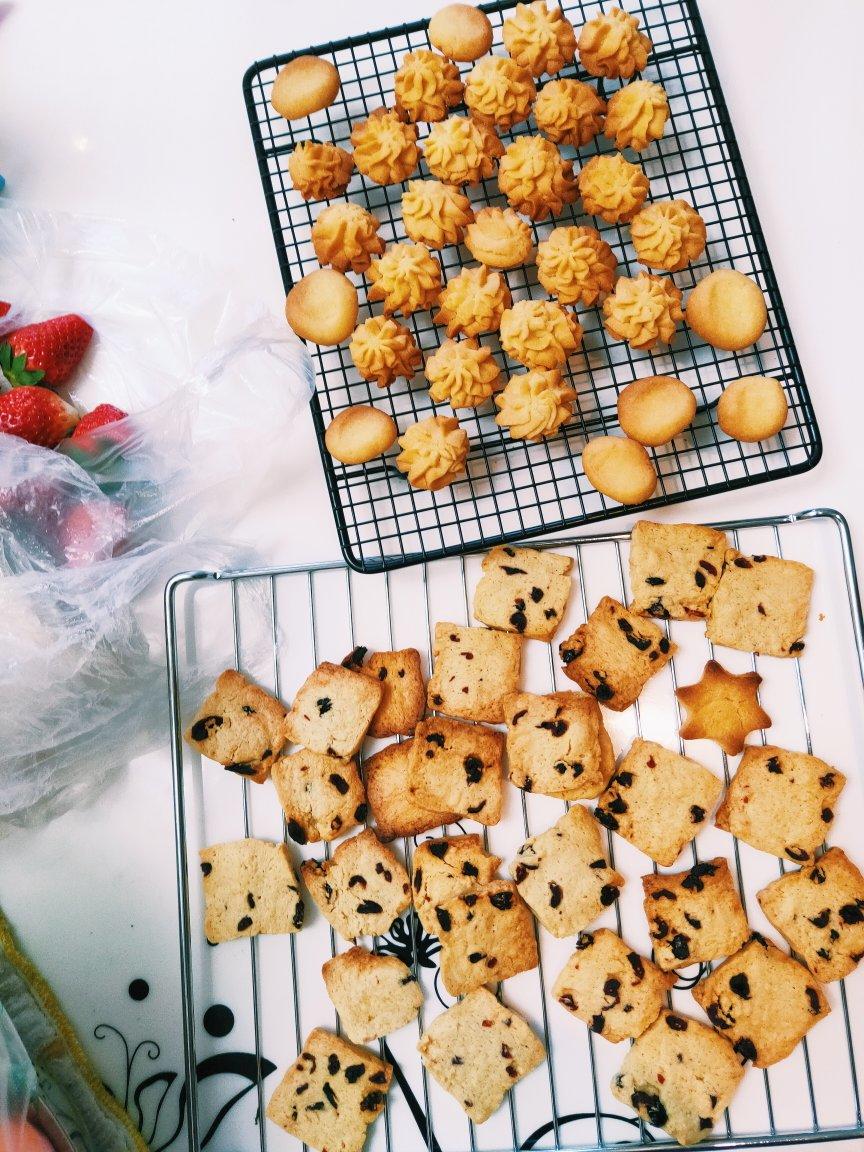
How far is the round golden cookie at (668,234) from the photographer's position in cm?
122

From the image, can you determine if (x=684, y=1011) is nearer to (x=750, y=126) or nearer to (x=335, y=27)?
(x=750, y=126)

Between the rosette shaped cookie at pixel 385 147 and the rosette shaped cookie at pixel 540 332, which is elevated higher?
the rosette shaped cookie at pixel 385 147

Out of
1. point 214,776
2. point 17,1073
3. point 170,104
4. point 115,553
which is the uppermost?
point 170,104

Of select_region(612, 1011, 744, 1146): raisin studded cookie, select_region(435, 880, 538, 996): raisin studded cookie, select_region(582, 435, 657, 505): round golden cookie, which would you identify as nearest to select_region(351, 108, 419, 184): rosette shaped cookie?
select_region(582, 435, 657, 505): round golden cookie

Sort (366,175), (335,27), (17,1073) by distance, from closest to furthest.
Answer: (17,1073) < (366,175) < (335,27)

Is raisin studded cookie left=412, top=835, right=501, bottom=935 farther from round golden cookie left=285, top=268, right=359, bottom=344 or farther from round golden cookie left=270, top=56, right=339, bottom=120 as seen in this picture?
round golden cookie left=270, top=56, right=339, bottom=120

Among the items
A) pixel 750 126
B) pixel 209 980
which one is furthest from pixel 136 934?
pixel 750 126

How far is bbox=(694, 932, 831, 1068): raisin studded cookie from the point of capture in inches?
49.3

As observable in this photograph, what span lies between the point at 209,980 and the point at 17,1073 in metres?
0.28

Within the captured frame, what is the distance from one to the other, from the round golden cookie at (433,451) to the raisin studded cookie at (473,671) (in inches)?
8.3

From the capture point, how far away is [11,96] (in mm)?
1438

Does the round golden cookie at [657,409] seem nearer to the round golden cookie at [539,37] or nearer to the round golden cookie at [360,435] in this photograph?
the round golden cookie at [360,435]

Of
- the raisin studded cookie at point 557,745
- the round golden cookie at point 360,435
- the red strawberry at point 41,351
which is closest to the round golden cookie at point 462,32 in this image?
the round golden cookie at point 360,435

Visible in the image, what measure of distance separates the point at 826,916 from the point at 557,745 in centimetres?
42
